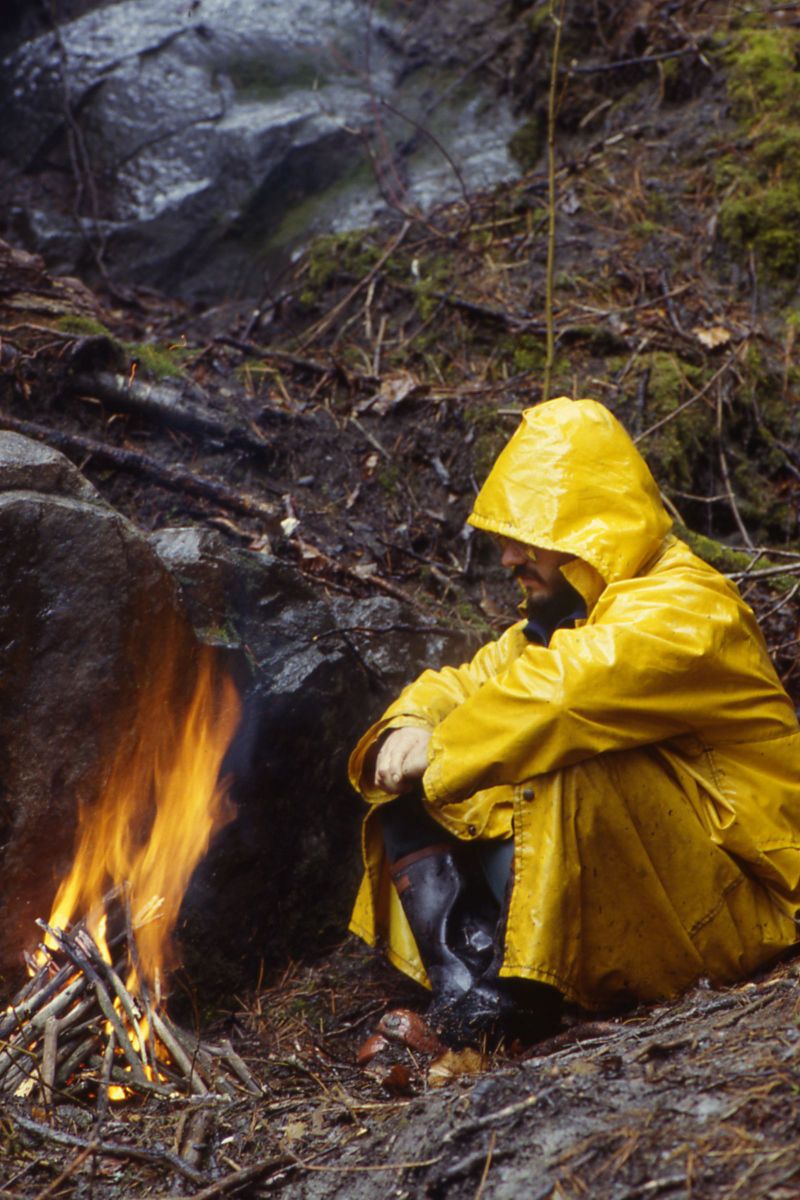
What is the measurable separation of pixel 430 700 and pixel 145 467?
2.05m

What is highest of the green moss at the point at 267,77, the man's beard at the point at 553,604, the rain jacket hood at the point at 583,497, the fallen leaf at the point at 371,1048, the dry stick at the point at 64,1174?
the green moss at the point at 267,77

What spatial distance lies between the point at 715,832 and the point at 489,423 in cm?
323

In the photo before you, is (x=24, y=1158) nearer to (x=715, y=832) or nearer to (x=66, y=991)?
(x=66, y=991)

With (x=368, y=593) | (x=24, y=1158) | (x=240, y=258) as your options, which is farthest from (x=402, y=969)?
(x=240, y=258)

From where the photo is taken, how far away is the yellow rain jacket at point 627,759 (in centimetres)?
314

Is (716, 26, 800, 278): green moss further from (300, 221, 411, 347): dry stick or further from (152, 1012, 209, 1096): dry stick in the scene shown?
(152, 1012, 209, 1096): dry stick

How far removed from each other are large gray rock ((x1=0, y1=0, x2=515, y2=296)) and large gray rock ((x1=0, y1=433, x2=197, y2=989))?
4997mm

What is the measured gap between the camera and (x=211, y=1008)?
13.1 ft

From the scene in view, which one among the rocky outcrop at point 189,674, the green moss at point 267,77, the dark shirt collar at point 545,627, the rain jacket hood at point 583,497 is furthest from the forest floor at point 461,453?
the green moss at point 267,77

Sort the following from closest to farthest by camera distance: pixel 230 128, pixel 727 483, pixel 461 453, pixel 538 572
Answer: pixel 538 572 → pixel 727 483 → pixel 461 453 → pixel 230 128

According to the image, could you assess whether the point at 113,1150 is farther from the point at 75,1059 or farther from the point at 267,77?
the point at 267,77

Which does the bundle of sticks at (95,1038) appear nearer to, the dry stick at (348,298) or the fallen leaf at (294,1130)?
the fallen leaf at (294,1130)

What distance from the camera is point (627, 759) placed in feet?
10.7

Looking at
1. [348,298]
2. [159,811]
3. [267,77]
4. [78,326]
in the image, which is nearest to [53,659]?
[159,811]
